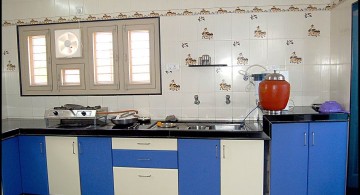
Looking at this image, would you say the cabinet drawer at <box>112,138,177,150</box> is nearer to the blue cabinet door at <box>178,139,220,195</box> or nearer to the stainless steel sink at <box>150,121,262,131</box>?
the blue cabinet door at <box>178,139,220,195</box>

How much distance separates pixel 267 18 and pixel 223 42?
517 mm

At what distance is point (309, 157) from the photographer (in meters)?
2.28

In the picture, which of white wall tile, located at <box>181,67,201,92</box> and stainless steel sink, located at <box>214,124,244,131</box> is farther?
white wall tile, located at <box>181,67,201,92</box>

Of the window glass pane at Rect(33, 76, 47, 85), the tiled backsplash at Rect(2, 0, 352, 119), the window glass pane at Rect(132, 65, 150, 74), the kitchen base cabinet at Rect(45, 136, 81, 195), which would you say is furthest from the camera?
the window glass pane at Rect(33, 76, 47, 85)

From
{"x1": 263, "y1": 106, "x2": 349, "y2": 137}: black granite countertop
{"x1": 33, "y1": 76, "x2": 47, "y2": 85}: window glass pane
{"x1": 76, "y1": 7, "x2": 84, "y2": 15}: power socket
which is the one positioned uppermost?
{"x1": 76, "y1": 7, "x2": 84, "y2": 15}: power socket

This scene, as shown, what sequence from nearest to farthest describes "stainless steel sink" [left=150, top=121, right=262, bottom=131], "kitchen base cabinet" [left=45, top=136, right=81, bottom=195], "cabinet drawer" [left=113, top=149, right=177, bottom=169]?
1. "cabinet drawer" [left=113, top=149, right=177, bottom=169]
2. "kitchen base cabinet" [left=45, top=136, right=81, bottom=195]
3. "stainless steel sink" [left=150, top=121, right=262, bottom=131]

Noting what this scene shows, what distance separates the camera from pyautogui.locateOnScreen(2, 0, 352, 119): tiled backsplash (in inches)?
110

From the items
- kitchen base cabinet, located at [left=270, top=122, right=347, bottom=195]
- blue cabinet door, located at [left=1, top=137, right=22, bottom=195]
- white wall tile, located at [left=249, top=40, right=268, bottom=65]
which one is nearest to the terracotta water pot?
kitchen base cabinet, located at [left=270, top=122, right=347, bottom=195]

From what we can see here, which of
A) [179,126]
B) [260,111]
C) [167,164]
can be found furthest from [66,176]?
[260,111]

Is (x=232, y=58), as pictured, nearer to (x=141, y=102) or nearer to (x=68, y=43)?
(x=141, y=102)

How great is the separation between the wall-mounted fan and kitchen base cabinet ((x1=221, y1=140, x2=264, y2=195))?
2.00m

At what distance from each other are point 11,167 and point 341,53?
3.32 m

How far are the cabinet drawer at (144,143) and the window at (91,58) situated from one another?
0.74 meters

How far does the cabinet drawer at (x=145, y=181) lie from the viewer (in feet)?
7.92
